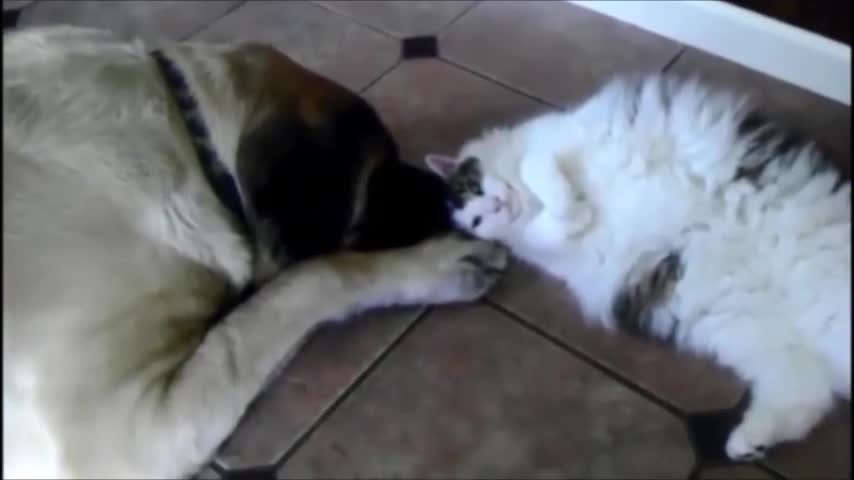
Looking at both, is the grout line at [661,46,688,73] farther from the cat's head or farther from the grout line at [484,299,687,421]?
→ the grout line at [484,299,687,421]

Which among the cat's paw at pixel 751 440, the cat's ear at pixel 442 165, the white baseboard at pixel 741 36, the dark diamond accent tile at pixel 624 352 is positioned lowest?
the dark diamond accent tile at pixel 624 352

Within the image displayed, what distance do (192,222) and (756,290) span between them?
65cm

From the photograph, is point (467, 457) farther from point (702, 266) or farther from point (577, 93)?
point (577, 93)

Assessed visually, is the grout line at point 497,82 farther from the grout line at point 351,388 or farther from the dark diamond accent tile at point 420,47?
the grout line at point 351,388

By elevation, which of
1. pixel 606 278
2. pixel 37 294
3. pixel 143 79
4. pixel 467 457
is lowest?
pixel 467 457

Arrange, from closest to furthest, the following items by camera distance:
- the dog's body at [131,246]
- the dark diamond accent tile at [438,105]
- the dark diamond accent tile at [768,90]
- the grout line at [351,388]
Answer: the dog's body at [131,246] < the grout line at [351,388] < the dark diamond accent tile at [768,90] < the dark diamond accent tile at [438,105]

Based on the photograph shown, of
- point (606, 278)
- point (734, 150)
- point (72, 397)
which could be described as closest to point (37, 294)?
point (72, 397)

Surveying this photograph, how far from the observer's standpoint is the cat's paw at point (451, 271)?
141cm

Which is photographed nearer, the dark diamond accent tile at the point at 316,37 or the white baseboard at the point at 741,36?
the white baseboard at the point at 741,36

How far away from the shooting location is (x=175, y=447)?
48.4 inches

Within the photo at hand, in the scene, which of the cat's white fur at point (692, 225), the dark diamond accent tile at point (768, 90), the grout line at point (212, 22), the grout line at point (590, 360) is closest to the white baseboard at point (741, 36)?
the dark diamond accent tile at point (768, 90)

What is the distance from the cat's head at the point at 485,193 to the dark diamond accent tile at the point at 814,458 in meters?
0.45

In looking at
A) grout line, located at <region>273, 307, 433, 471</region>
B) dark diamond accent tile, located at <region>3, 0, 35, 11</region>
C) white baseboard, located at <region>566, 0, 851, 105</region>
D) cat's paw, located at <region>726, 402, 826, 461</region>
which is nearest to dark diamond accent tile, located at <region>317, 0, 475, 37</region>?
white baseboard, located at <region>566, 0, 851, 105</region>

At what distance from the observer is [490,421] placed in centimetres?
130
